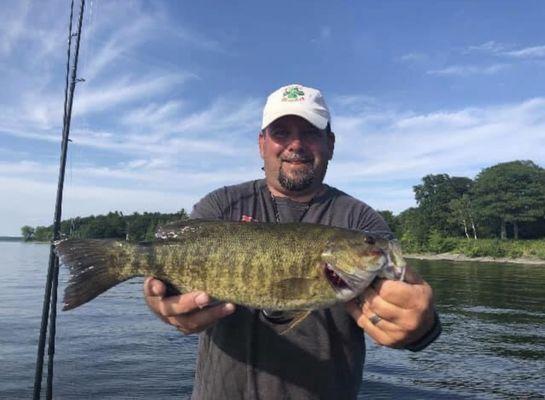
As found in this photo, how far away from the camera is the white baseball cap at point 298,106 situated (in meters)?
4.30

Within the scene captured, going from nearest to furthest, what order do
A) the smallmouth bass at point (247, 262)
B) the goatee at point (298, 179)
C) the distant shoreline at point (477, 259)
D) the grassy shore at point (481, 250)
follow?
the smallmouth bass at point (247, 262) → the goatee at point (298, 179) → the distant shoreline at point (477, 259) → the grassy shore at point (481, 250)

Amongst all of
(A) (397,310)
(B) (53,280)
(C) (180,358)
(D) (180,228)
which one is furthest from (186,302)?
(C) (180,358)

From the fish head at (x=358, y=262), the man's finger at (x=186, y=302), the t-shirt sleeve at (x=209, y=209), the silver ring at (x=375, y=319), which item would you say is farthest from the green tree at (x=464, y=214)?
the man's finger at (x=186, y=302)

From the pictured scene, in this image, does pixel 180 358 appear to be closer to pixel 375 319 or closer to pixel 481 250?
pixel 375 319

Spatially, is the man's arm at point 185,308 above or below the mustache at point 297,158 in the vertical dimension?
below

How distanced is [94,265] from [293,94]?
2090mm

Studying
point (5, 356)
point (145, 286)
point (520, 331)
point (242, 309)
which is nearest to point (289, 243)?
point (242, 309)

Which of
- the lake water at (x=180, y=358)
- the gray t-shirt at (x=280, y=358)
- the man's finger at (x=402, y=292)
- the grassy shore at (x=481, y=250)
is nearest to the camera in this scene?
the man's finger at (x=402, y=292)

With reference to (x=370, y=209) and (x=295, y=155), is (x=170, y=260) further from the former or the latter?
(x=370, y=209)


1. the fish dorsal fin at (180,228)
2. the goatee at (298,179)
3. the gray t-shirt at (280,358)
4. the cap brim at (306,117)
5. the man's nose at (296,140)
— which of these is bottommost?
the gray t-shirt at (280,358)

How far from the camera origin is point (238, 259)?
367 cm

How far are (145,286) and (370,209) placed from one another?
74.7 inches

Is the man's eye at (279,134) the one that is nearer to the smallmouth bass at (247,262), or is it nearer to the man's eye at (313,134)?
the man's eye at (313,134)

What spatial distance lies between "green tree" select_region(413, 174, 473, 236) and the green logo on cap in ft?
344
